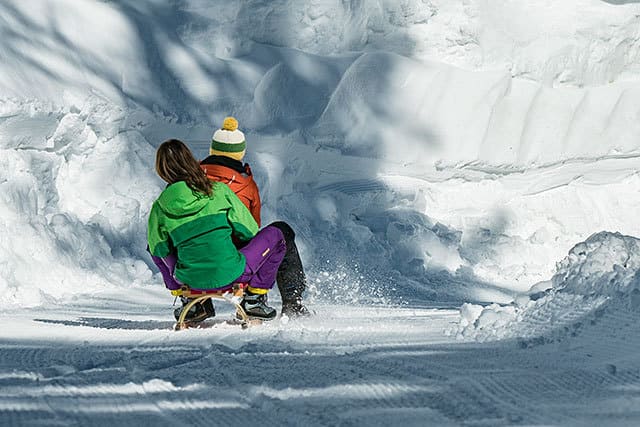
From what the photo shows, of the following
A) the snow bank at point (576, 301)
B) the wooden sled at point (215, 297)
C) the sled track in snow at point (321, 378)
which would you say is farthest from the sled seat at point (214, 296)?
the snow bank at point (576, 301)

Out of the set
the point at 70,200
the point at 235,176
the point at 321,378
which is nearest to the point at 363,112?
the point at 70,200

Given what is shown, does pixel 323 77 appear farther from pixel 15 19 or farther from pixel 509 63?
pixel 15 19

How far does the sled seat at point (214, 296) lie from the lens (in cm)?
553

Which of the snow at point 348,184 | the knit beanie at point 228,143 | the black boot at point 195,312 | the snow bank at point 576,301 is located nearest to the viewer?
the snow at point 348,184

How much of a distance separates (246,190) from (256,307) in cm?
64

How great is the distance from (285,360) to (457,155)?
788cm

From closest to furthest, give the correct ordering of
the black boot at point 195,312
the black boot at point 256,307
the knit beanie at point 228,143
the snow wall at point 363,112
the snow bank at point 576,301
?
the snow bank at point 576,301 < the black boot at point 195,312 < the black boot at point 256,307 < the knit beanie at point 228,143 < the snow wall at point 363,112

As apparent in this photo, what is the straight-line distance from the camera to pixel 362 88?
1187cm

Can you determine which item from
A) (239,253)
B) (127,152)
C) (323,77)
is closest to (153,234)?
(239,253)

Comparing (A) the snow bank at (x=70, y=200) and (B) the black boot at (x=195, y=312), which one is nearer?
(B) the black boot at (x=195, y=312)

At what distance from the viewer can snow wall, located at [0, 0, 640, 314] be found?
9930mm

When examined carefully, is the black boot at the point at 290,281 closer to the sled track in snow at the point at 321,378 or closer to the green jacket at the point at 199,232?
the green jacket at the point at 199,232

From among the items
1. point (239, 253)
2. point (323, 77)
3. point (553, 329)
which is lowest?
point (323, 77)

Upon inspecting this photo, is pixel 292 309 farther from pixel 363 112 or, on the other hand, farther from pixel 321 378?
pixel 363 112
